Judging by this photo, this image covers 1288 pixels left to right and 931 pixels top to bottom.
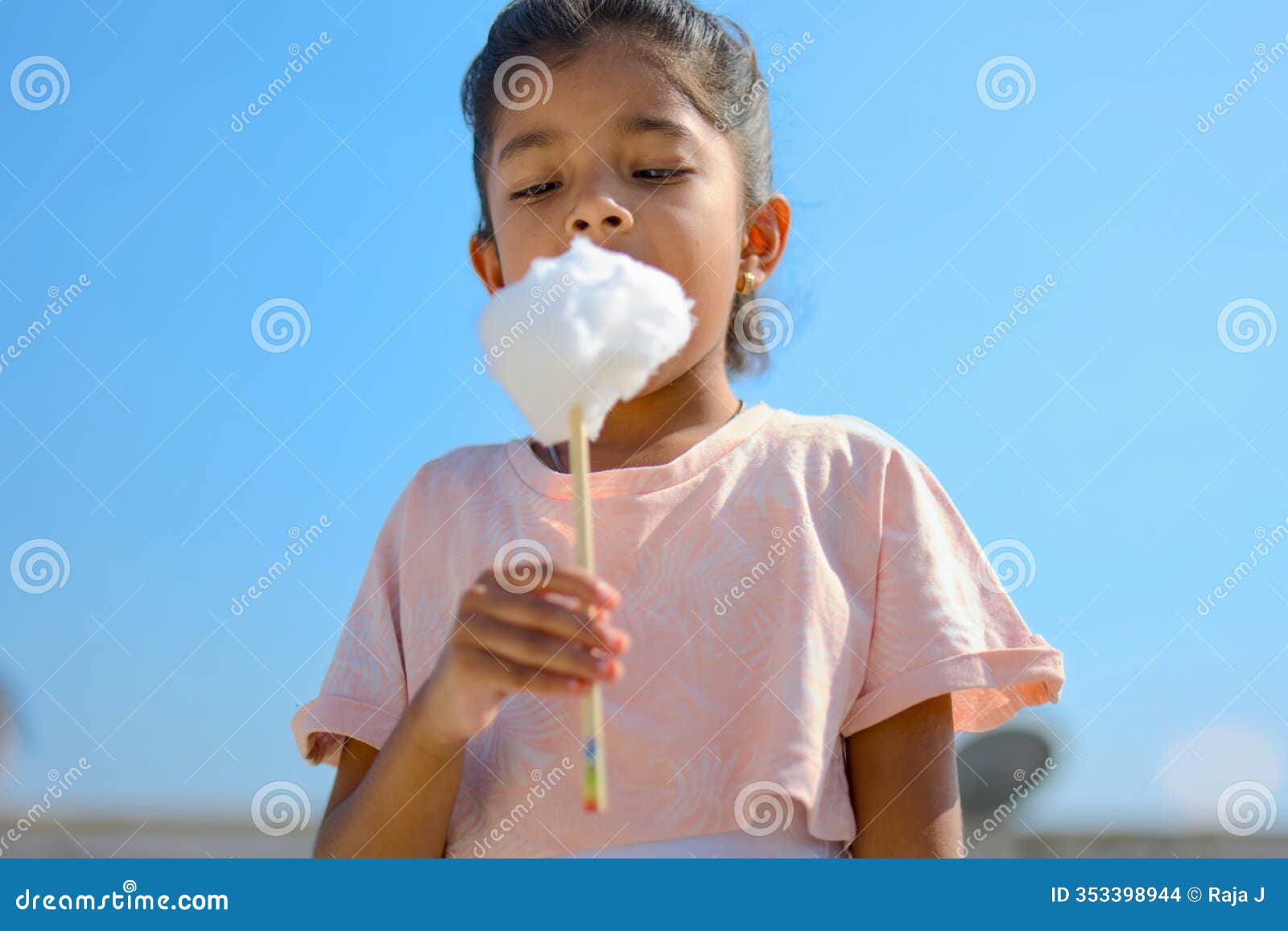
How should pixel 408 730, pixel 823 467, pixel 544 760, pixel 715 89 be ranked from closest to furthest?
1. pixel 408 730
2. pixel 544 760
3. pixel 823 467
4. pixel 715 89

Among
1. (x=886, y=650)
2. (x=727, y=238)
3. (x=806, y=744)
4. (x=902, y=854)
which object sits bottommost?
(x=902, y=854)

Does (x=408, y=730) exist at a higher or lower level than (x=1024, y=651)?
lower

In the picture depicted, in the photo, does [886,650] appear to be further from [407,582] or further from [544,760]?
[407,582]

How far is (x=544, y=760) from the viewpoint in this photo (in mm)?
2277

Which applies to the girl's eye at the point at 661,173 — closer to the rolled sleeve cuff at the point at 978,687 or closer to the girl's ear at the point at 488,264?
the girl's ear at the point at 488,264

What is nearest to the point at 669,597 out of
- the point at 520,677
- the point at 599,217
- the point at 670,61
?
the point at 520,677

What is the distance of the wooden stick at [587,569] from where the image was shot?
1.63m

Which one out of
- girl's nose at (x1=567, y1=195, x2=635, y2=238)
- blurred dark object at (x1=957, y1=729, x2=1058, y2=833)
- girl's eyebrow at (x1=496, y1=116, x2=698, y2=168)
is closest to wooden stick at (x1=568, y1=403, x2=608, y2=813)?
girl's nose at (x1=567, y1=195, x2=635, y2=238)

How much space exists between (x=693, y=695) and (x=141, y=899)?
4.20 ft

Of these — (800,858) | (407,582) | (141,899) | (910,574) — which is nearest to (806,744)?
(800,858)

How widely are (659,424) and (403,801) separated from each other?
0.94m

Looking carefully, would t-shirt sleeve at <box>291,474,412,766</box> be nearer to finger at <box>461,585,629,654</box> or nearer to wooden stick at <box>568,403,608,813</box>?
finger at <box>461,585,629,654</box>

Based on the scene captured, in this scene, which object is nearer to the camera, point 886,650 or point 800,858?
point 800,858

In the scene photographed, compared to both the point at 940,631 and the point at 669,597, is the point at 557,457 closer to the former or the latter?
the point at 669,597
